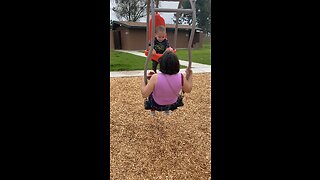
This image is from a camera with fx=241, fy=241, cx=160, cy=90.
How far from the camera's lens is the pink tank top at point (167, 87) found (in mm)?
2502

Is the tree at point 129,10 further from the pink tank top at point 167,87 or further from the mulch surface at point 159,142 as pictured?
the pink tank top at point 167,87

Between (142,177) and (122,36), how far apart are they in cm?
1651

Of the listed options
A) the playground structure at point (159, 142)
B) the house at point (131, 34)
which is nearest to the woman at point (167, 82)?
the playground structure at point (159, 142)

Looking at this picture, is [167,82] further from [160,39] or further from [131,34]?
[131,34]

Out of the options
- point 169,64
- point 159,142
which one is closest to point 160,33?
point 169,64

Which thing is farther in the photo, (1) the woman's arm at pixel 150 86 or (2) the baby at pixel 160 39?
(2) the baby at pixel 160 39

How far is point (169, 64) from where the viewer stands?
2.45 meters

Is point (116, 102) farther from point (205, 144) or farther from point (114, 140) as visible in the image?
point (205, 144)

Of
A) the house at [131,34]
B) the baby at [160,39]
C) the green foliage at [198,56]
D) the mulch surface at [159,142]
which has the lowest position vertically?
the mulch surface at [159,142]

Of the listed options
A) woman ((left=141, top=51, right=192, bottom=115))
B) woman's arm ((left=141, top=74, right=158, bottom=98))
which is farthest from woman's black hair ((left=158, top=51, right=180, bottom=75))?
woman's arm ((left=141, top=74, right=158, bottom=98))

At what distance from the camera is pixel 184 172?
98.8 inches

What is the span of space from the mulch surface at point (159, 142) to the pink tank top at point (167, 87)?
0.70m

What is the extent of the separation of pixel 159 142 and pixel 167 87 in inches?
36.9

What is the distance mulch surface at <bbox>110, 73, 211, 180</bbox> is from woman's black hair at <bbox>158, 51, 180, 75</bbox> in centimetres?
102
